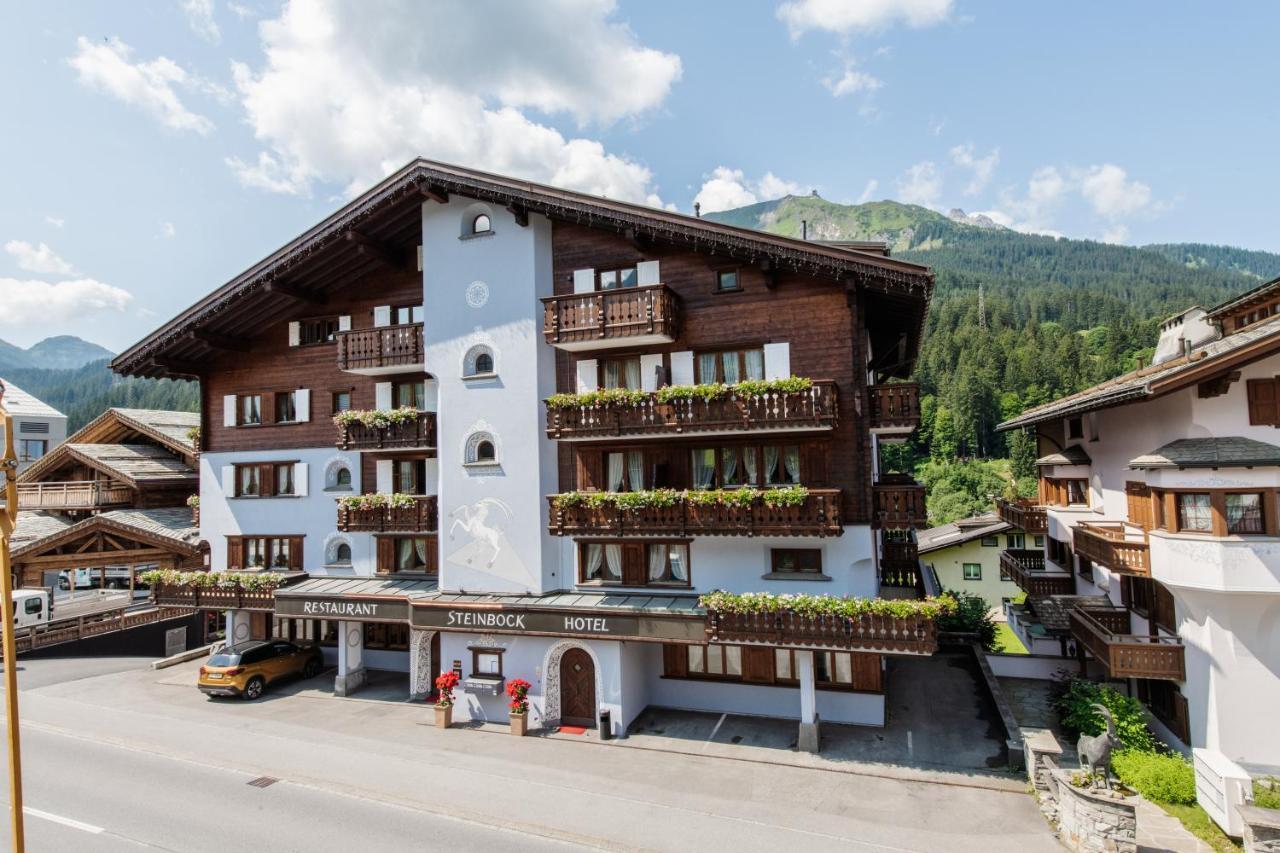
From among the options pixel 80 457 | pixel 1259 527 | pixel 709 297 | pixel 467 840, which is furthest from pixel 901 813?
pixel 80 457

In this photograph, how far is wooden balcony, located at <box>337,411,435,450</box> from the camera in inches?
933

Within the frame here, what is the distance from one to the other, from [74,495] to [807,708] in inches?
1543

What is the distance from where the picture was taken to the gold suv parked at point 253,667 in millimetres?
23844

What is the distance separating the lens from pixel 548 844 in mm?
14305

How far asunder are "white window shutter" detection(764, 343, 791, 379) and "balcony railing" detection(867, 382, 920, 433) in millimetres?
2500

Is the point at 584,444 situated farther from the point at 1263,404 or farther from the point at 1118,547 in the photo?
the point at 1263,404

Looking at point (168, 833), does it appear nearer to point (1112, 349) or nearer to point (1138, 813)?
point (1138, 813)

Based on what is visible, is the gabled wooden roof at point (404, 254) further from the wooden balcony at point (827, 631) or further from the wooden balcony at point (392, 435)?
the wooden balcony at point (827, 631)

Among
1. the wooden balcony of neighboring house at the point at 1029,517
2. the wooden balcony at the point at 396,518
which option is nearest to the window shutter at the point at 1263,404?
the wooden balcony of neighboring house at the point at 1029,517

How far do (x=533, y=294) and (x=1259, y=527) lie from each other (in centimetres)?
2017

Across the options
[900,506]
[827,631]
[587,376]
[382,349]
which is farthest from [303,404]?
[900,506]

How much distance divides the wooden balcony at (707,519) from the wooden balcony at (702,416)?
2.05 meters

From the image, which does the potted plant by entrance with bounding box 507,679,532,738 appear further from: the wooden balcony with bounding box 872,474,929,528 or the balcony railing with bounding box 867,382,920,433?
the balcony railing with bounding box 867,382,920,433

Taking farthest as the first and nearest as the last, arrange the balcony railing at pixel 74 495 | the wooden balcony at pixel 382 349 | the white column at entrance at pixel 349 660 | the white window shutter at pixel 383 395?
1. the balcony railing at pixel 74 495
2. the white window shutter at pixel 383 395
3. the white column at entrance at pixel 349 660
4. the wooden balcony at pixel 382 349
